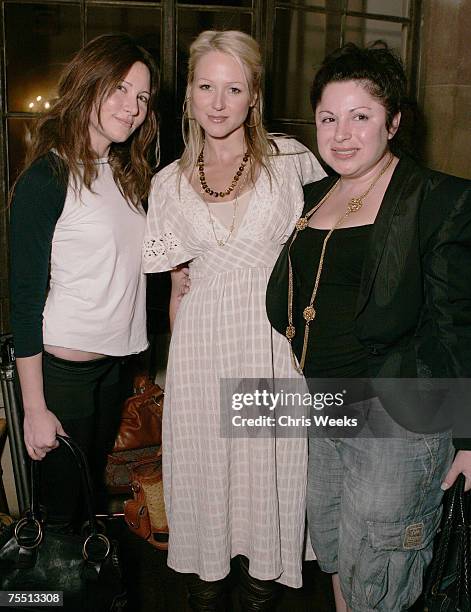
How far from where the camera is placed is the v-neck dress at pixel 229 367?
74.6 inches

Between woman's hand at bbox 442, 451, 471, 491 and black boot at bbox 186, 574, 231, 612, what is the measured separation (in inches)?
32.2

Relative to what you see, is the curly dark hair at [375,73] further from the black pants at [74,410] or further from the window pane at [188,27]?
the window pane at [188,27]

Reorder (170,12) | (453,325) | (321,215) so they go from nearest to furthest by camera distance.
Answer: (453,325)
(321,215)
(170,12)

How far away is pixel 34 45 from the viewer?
3074 mm

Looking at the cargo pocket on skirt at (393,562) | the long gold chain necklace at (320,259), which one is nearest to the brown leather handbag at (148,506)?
the long gold chain necklace at (320,259)

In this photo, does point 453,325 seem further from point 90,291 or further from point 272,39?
point 272,39

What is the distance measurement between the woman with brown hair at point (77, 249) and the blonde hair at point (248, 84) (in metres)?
0.15

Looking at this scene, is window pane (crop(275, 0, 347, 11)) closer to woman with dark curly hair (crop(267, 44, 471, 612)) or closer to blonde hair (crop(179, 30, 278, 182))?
blonde hair (crop(179, 30, 278, 182))

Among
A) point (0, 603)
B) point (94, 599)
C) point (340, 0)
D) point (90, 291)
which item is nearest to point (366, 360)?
point (90, 291)

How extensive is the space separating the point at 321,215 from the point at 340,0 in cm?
201

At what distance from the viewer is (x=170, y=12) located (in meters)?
3.04

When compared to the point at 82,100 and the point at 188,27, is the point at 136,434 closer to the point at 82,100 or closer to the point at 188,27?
the point at 82,100

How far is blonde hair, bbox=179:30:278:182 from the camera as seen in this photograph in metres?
1.87

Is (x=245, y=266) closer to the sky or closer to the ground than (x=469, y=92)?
closer to the ground
